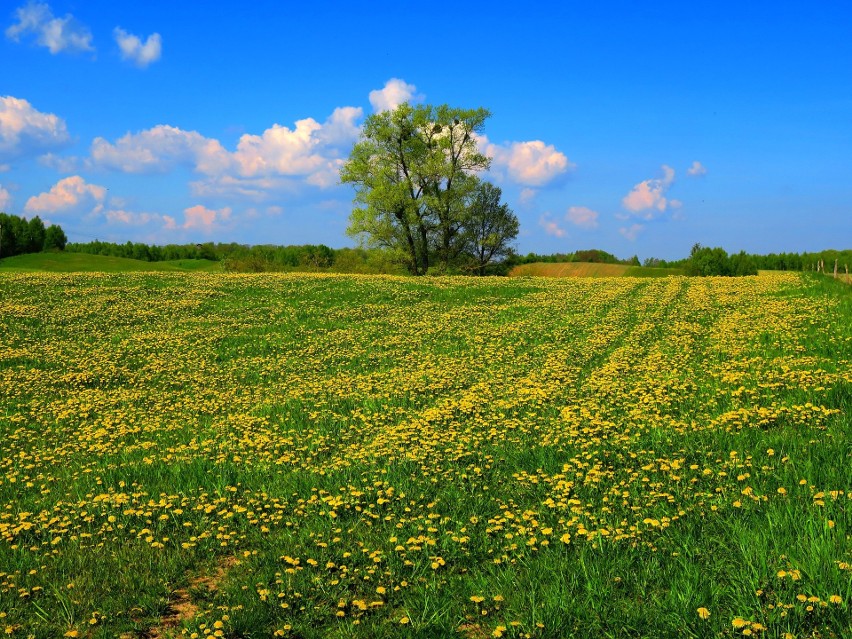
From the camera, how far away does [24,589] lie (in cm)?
611

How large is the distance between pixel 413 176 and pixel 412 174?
8.5 inches

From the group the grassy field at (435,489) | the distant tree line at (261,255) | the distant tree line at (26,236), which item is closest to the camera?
the grassy field at (435,489)

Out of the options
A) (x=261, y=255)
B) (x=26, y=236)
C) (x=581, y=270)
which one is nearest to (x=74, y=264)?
(x=261, y=255)

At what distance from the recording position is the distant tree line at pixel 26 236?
340 feet

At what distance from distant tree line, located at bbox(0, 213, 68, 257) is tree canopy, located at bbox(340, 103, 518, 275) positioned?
2961 inches

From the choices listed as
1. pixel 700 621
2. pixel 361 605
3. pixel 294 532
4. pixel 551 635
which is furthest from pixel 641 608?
pixel 294 532

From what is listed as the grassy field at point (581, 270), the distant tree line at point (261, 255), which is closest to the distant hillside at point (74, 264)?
the distant tree line at point (261, 255)

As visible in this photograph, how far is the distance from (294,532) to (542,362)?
10682mm

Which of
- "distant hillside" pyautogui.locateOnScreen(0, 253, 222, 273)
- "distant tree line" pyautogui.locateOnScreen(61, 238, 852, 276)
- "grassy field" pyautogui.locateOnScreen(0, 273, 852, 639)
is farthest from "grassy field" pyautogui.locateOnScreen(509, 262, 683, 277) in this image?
"grassy field" pyautogui.locateOnScreen(0, 273, 852, 639)

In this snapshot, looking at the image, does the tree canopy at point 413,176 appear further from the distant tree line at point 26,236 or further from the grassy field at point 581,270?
the distant tree line at point 26,236

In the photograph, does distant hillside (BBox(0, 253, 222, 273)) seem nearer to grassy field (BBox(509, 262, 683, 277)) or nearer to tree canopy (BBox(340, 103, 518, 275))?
tree canopy (BBox(340, 103, 518, 275))

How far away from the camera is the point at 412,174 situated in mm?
59812

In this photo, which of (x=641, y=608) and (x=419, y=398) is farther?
(x=419, y=398)

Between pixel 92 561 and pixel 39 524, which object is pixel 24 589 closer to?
pixel 92 561
